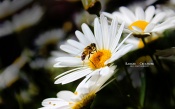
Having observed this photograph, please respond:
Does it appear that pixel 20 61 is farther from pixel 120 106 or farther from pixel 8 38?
pixel 120 106

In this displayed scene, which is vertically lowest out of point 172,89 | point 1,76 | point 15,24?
point 172,89

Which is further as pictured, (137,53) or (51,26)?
(51,26)

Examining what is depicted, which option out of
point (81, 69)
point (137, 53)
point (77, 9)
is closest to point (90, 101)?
point (81, 69)

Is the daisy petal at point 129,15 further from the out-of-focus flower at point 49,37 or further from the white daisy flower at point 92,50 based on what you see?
the out-of-focus flower at point 49,37

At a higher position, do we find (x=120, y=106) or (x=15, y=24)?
(x=15, y=24)

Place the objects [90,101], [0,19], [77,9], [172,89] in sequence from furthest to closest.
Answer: [0,19] → [77,9] → [172,89] → [90,101]

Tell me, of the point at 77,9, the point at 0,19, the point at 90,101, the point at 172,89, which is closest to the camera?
the point at 90,101

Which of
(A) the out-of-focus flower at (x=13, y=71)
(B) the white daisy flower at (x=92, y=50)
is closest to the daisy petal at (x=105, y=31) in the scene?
(B) the white daisy flower at (x=92, y=50)

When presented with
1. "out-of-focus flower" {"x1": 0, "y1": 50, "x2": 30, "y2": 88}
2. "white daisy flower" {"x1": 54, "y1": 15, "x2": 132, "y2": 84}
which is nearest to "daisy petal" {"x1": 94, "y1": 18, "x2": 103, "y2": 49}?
"white daisy flower" {"x1": 54, "y1": 15, "x2": 132, "y2": 84}
